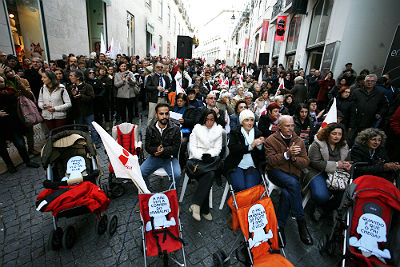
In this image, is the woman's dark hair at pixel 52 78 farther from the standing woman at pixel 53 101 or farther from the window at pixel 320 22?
the window at pixel 320 22

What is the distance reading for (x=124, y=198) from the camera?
3576 mm

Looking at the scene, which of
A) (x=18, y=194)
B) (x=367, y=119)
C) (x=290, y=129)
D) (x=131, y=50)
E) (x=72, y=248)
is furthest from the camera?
(x=131, y=50)

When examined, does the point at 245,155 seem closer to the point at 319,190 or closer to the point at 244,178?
the point at 244,178

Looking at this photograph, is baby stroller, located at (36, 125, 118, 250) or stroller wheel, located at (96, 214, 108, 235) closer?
baby stroller, located at (36, 125, 118, 250)

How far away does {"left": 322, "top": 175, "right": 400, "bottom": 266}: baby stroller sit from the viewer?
2.30m

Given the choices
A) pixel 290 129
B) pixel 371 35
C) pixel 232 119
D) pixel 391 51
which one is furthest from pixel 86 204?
pixel 371 35

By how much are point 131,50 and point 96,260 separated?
724 inches

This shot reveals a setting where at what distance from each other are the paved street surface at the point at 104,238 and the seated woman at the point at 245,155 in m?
0.70

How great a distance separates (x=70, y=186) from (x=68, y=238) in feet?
2.09

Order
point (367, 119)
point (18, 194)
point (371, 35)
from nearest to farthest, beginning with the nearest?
point (18, 194) → point (367, 119) → point (371, 35)

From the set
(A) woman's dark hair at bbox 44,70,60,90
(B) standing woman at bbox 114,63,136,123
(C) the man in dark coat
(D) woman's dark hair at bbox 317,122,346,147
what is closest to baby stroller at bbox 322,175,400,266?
(D) woman's dark hair at bbox 317,122,346,147

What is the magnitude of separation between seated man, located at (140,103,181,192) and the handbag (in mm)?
2402

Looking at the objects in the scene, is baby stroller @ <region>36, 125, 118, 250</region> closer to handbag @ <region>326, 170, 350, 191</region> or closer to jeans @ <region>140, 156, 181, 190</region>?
jeans @ <region>140, 156, 181, 190</region>

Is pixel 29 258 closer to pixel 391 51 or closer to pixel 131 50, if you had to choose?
pixel 391 51
